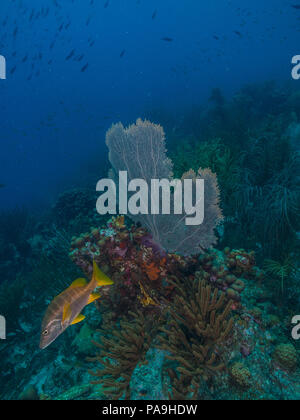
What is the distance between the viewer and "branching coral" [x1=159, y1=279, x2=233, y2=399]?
2727mm

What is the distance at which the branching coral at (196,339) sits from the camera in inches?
107

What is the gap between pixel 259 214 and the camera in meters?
5.44

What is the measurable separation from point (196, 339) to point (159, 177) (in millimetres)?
2470

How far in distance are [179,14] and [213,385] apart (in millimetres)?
190626

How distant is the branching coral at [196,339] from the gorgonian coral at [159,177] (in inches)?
34.9
